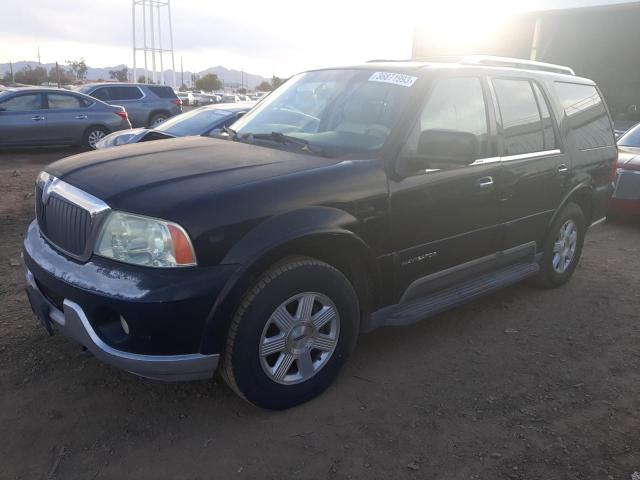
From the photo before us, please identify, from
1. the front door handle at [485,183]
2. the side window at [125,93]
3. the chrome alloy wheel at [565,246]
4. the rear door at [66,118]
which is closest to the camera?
the front door handle at [485,183]

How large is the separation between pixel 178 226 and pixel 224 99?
153ft

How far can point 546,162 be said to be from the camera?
13.9 ft

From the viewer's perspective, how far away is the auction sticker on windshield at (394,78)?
3.51 meters

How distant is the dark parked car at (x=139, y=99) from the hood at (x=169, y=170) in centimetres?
1261

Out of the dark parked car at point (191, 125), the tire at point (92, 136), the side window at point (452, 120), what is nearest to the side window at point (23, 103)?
the tire at point (92, 136)

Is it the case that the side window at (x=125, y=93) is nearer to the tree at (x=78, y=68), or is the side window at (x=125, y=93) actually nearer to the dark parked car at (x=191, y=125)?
Result: the dark parked car at (x=191, y=125)

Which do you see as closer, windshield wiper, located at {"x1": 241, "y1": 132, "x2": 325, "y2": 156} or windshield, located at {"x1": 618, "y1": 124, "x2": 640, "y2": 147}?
windshield wiper, located at {"x1": 241, "y1": 132, "x2": 325, "y2": 156}

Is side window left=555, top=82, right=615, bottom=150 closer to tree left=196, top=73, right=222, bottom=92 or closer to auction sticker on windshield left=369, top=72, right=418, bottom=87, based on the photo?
A: auction sticker on windshield left=369, top=72, right=418, bottom=87

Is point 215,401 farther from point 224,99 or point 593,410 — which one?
point 224,99

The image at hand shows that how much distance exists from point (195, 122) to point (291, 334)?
5818mm

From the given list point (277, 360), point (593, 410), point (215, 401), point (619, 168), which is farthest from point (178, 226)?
point (619, 168)

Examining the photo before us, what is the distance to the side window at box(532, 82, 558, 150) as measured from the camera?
4.30m

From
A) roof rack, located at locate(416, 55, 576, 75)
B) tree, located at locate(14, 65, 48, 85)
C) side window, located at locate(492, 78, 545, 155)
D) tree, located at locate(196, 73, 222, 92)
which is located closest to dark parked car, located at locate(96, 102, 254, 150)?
roof rack, located at locate(416, 55, 576, 75)

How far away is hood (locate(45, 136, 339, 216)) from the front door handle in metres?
1.09
